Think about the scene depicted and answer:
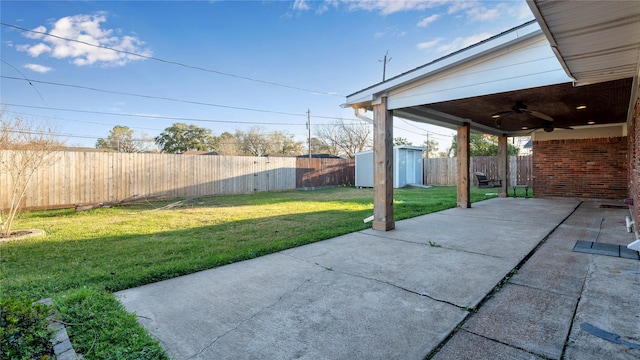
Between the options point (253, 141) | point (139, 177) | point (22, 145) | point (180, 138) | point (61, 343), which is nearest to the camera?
point (61, 343)

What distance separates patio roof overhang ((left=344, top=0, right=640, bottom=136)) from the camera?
1833 mm

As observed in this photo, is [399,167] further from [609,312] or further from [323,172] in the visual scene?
[609,312]

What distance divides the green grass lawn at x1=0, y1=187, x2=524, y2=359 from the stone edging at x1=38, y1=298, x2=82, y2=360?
0.20 ft

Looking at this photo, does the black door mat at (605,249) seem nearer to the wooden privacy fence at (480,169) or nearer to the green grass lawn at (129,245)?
the green grass lawn at (129,245)

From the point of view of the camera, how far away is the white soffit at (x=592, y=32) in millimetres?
1642

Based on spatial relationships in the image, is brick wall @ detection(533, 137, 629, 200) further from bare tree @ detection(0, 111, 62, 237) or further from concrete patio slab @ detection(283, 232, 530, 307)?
bare tree @ detection(0, 111, 62, 237)

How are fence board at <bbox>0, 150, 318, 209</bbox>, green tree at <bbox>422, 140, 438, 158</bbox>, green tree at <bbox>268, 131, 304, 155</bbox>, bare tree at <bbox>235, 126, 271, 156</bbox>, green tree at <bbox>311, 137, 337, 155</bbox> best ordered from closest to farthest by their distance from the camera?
fence board at <bbox>0, 150, 318, 209</bbox> → green tree at <bbox>311, 137, 337, 155</bbox> → bare tree at <bbox>235, 126, 271, 156</bbox> → green tree at <bbox>268, 131, 304, 155</bbox> → green tree at <bbox>422, 140, 438, 158</bbox>

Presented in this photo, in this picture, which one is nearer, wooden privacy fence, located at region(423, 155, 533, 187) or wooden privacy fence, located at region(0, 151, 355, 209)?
wooden privacy fence, located at region(0, 151, 355, 209)

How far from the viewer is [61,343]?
5.47ft

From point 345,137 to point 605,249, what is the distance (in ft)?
88.1

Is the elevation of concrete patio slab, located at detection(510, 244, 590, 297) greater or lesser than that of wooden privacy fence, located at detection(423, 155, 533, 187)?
lesser

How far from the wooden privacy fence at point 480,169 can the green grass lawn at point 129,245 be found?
1026cm

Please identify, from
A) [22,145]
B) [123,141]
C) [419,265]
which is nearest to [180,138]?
[123,141]

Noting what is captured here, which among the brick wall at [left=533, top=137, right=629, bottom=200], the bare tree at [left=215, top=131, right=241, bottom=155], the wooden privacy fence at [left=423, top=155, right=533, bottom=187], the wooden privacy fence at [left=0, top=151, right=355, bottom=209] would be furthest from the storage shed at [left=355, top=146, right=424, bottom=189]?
the bare tree at [left=215, top=131, right=241, bottom=155]
